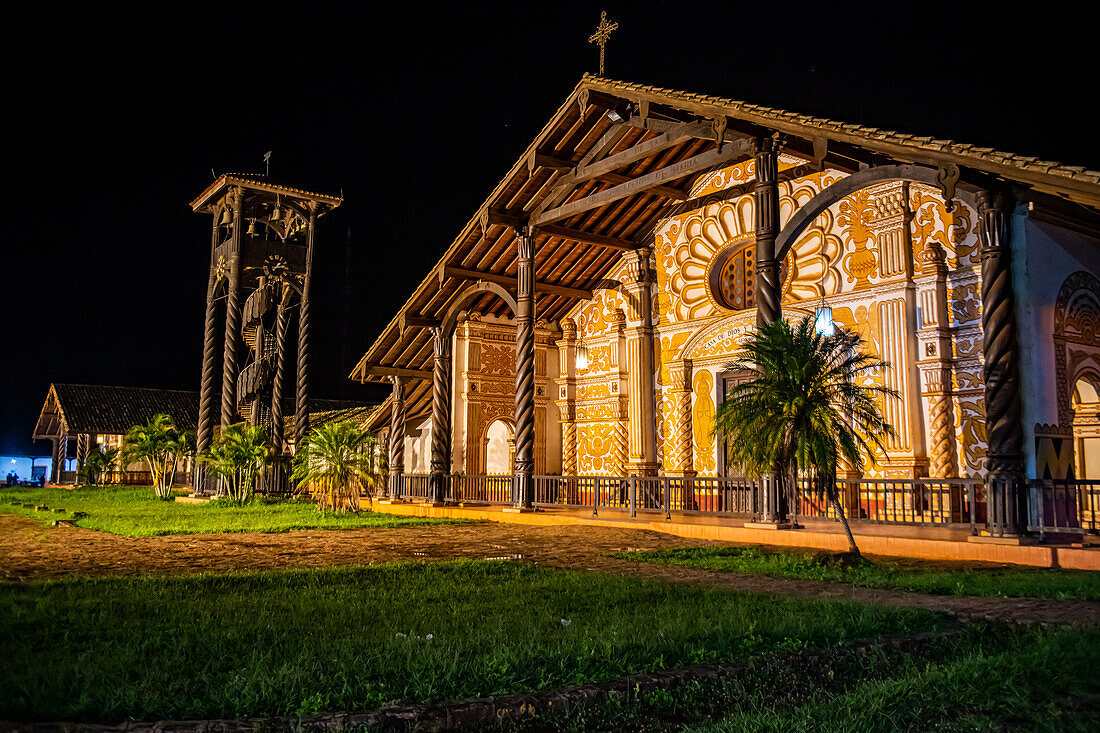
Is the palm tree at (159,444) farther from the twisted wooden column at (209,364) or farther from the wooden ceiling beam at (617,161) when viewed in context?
the wooden ceiling beam at (617,161)

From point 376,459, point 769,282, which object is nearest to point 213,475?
point 376,459

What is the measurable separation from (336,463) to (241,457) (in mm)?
6902

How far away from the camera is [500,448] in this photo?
24.6 m

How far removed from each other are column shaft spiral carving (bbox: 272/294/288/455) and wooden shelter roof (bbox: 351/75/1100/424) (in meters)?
6.33

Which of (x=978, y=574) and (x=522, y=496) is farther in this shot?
(x=522, y=496)

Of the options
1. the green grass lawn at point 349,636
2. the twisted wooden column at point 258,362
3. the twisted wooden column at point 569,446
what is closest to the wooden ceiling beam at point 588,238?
the twisted wooden column at point 569,446

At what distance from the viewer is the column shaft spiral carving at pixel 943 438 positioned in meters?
14.0

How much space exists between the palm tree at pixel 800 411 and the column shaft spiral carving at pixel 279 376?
20.6 m

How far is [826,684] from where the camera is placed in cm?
484

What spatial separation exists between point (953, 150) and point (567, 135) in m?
9.00

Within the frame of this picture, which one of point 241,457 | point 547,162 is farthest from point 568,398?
point 241,457

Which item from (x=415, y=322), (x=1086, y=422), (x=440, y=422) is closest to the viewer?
(x=1086, y=422)

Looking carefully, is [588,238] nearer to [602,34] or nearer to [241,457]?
[602,34]

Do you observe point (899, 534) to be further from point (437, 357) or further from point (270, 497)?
point (270, 497)
